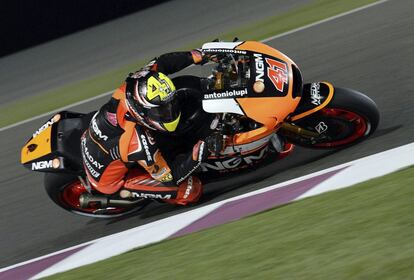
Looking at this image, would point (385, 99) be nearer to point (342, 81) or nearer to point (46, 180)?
point (342, 81)

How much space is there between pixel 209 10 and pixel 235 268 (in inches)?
359

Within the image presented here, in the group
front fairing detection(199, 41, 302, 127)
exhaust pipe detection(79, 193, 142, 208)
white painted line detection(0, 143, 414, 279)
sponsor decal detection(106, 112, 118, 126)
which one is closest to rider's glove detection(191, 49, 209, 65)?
front fairing detection(199, 41, 302, 127)

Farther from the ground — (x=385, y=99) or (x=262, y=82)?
(x=262, y=82)

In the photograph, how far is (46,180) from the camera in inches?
275

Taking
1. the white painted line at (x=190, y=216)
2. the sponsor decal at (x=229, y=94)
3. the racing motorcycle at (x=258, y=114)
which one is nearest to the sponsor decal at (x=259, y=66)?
the racing motorcycle at (x=258, y=114)

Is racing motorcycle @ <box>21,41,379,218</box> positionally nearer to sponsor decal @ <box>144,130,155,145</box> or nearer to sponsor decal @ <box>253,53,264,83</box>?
sponsor decal @ <box>253,53,264,83</box>

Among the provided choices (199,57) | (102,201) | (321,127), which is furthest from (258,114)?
(102,201)

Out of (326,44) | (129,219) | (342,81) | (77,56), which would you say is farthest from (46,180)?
(77,56)

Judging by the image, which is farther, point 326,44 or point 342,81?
point 326,44

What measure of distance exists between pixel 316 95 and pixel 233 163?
96 centimetres

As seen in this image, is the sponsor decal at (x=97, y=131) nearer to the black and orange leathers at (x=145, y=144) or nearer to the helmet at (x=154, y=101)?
the black and orange leathers at (x=145, y=144)

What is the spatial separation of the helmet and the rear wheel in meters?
1.16

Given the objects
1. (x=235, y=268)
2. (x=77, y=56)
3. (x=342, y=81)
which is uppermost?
(x=77, y=56)

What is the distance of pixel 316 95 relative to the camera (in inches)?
234
